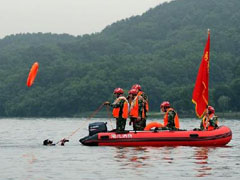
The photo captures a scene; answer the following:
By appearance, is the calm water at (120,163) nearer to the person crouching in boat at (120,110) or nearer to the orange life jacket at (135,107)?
the person crouching in boat at (120,110)

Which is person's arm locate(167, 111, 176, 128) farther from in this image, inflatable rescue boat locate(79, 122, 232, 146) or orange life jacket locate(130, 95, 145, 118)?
orange life jacket locate(130, 95, 145, 118)

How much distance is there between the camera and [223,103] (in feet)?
462

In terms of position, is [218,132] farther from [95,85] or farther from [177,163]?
[95,85]

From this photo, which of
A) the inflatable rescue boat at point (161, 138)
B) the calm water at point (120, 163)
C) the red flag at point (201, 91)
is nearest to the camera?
the calm water at point (120, 163)

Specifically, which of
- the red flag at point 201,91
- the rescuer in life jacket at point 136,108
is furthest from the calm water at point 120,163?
the rescuer in life jacket at point 136,108

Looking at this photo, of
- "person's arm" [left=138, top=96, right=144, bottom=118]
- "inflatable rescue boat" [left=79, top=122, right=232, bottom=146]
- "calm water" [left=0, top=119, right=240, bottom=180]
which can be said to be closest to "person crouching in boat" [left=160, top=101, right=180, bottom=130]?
"inflatable rescue boat" [left=79, top=122, right=232, bottom=146]

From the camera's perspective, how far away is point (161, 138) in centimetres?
2911

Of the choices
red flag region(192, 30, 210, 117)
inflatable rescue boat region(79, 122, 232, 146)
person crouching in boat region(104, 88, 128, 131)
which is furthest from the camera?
red flag region(192, 30, 210, 117)

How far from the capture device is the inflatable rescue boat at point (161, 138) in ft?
95.6

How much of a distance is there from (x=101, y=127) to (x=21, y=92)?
16827cm

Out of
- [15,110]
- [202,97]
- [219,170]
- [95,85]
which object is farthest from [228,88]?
[219,170]

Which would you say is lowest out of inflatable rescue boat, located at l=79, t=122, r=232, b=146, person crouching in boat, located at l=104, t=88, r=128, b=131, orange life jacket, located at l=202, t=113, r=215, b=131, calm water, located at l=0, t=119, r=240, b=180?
→ calm water, located at l=0, t=119, r=240, b=180

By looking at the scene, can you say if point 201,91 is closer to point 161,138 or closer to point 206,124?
point 206,124

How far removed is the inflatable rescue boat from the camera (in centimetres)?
2914
